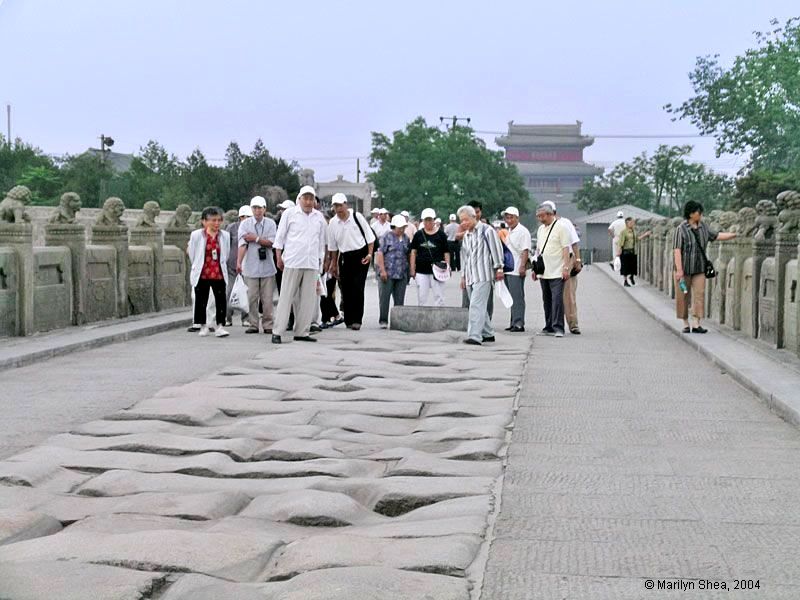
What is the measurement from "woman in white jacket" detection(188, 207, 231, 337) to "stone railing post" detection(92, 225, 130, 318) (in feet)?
9.18

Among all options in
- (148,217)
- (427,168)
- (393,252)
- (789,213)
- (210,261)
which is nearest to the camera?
(789,213)

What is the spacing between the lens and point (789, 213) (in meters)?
15.2

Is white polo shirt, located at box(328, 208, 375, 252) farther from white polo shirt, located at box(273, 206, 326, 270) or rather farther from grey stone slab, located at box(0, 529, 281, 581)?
grey stone slab, located at box(0, 529, 281, 581)

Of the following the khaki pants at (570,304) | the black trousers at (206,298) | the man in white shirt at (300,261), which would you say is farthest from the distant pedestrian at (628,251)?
the man in white shirt at (300,261)

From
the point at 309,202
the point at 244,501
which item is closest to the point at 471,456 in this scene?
the point at 244,501

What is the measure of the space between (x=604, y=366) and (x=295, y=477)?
678 centimetres

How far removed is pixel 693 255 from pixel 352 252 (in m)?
4.27

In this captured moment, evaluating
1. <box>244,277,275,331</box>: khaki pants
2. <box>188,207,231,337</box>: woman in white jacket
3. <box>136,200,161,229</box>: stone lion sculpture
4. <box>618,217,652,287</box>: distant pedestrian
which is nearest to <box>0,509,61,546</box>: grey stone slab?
<box>188,207,231,337</box>: woman in white jacket

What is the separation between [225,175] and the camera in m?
62.8

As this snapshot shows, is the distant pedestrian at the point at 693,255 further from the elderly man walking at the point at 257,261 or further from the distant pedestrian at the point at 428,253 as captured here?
the elderly man walking at the point at 257,261

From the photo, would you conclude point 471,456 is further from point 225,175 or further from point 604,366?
point 225,175

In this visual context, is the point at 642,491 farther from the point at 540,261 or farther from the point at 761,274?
the point at 540,261

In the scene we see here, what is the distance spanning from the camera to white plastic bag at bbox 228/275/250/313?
17.4 m

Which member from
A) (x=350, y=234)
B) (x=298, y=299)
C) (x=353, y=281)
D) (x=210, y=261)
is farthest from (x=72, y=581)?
(x=350, y=234)
